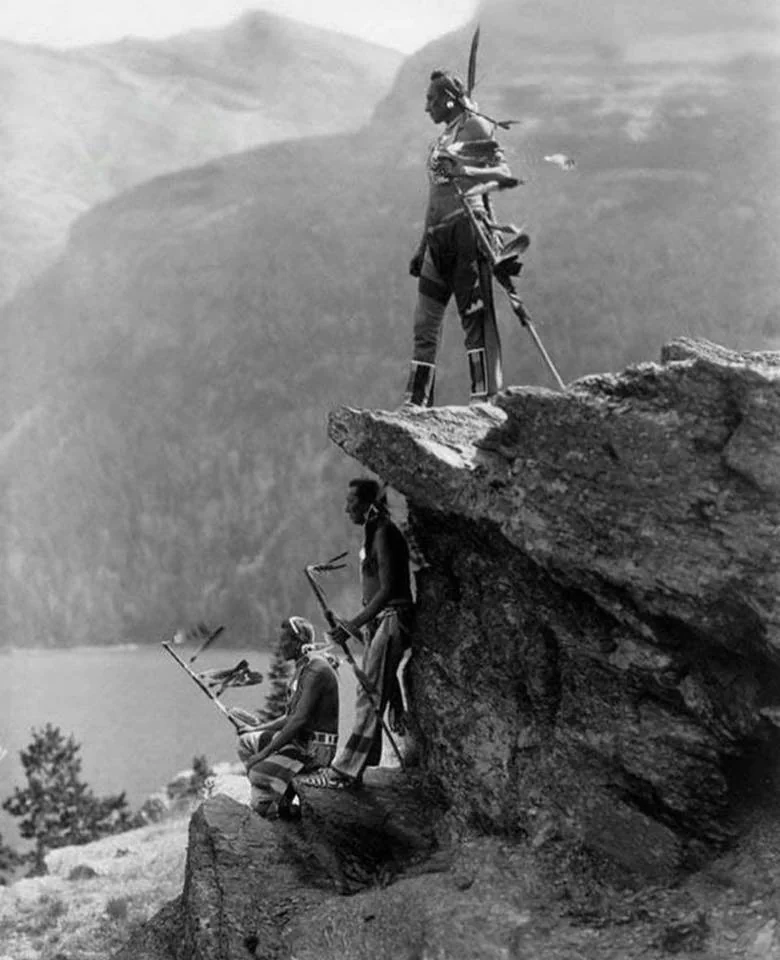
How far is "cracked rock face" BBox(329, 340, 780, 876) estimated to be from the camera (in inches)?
325

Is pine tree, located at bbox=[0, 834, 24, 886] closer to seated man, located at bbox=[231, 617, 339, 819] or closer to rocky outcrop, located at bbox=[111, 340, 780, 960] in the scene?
rocky outcrop, located at bbox=[111, 340, 780, 960]

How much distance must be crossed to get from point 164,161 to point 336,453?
56774mm

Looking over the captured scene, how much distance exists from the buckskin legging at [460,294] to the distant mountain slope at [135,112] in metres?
120

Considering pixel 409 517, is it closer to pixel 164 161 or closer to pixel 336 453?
pixel 336 453

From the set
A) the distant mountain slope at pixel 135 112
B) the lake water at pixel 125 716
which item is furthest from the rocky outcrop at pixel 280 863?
the distant mountain slope at pixel 135 112

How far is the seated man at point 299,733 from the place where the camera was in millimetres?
11023

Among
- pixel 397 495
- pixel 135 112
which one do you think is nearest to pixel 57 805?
pixel 397 495

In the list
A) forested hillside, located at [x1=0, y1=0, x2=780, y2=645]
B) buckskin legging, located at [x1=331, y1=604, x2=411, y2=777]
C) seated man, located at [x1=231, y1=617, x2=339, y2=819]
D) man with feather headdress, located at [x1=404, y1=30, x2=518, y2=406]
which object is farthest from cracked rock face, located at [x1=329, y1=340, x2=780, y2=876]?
forested hillside, located at [x1=0, y1=0, x2=780, y2=645]

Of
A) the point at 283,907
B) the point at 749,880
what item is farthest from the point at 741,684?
the point at 283,907

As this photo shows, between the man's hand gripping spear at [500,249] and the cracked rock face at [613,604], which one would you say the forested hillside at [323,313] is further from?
the cracked rock face at [613,604]

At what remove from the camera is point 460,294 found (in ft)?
40.2

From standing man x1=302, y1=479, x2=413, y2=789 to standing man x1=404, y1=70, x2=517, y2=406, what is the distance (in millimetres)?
1585

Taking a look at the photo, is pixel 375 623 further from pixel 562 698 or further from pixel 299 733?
pixel 562 698

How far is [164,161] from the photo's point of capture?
138250 millimetres
